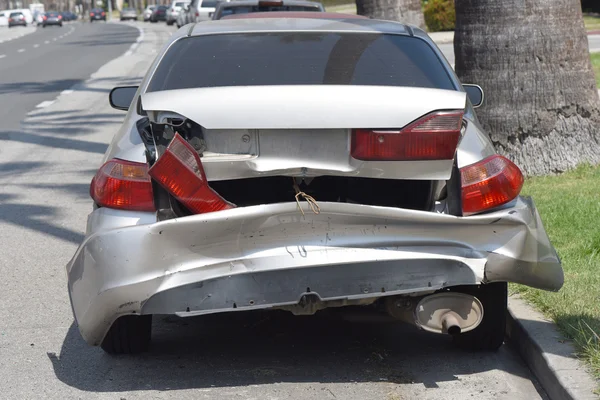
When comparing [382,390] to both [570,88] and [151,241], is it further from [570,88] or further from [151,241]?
[570,88]

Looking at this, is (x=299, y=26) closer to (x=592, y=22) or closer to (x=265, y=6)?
(x=265, y=6)

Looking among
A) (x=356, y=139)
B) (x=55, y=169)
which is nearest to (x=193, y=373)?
(x=356, y=139)

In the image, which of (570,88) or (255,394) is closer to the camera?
(255,394)

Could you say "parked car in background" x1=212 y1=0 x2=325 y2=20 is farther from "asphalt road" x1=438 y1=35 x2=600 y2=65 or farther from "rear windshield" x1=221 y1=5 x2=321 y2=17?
"asphalt road" x1=438 y1=35 x2=600 y2=65

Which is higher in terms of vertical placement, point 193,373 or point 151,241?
point 151,241

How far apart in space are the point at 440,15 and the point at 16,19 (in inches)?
2687

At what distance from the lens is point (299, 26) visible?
570 cm

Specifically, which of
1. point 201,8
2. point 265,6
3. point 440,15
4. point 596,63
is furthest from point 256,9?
point 440,15

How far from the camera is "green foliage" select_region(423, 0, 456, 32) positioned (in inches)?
1503

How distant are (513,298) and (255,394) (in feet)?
5.70

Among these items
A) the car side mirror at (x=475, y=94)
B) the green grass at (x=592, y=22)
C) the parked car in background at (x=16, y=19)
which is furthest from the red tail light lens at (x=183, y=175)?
the parked car in background at (x=16, y=19)

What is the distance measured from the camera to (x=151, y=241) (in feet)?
14.0

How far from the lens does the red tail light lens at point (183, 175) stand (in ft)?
13.8

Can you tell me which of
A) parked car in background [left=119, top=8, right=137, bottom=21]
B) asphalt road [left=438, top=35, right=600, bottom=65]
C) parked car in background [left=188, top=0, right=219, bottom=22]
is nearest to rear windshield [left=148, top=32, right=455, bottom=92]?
asphalt road [left=438, top=35, right=600, bottom=65]
